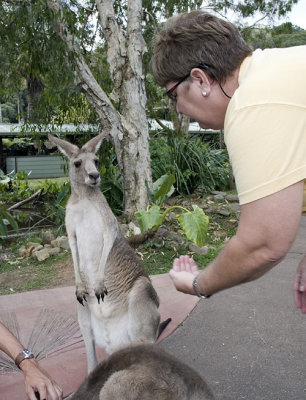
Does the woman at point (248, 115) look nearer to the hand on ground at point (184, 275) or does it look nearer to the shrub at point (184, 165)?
the hand on ground at point (184, 275)

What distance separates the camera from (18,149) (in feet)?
59.6

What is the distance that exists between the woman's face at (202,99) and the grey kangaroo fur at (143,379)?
0.90 m

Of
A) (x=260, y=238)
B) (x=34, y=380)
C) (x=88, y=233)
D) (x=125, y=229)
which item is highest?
(x=260, y=238)

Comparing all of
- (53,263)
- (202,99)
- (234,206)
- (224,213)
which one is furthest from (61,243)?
(202,99)

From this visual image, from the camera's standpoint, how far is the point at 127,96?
18.5ft

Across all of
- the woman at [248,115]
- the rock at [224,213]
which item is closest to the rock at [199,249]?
the rock at [224,213]

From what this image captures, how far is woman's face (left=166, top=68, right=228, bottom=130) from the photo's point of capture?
1408 mm

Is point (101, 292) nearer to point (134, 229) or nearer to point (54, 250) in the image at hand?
point (134, 229)

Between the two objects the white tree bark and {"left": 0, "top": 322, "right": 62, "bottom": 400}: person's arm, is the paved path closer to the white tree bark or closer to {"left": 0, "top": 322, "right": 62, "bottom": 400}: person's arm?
{"left": 0, "top": 322, "right": 62, "bottom": 400}: person's arm

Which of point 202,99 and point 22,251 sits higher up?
point 202,99

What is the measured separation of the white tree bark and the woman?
416cm

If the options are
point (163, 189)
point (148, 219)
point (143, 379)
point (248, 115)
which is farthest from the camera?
point (163, 189)

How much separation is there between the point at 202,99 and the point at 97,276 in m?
1.22

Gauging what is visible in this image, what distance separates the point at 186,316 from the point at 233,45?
255 cm
